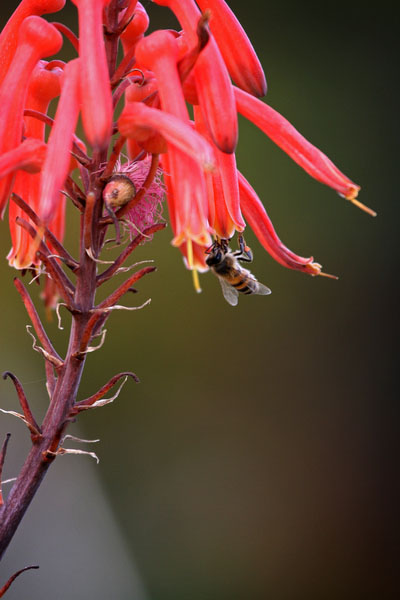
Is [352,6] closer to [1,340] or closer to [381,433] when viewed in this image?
[381,433]

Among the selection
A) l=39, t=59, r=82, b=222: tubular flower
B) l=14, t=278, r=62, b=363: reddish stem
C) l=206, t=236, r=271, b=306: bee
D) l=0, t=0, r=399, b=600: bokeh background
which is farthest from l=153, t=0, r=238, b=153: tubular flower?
l=0, t=0, r=399, b=600: bokeh background

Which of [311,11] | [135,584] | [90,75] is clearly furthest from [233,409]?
[90,75]

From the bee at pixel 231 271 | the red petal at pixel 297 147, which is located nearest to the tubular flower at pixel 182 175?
the red petal at pixel 297 147

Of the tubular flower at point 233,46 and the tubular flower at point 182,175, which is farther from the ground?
the tubular flower at point 233,46

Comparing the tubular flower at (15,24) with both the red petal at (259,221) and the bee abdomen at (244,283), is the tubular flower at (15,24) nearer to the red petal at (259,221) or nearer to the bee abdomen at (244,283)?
the red petal at (259,221)

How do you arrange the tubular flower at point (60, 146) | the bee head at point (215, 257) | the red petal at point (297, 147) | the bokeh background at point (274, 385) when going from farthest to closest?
the bokeh background at point (274, 385)
the bee head at point (215, 257)
the red petal at point (297, 147)
the tubular flower at point (60, 146)

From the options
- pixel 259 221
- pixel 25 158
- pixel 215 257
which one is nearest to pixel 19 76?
pixel 25 158

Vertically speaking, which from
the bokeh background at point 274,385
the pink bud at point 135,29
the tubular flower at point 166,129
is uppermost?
the pink bud at point 135,29
